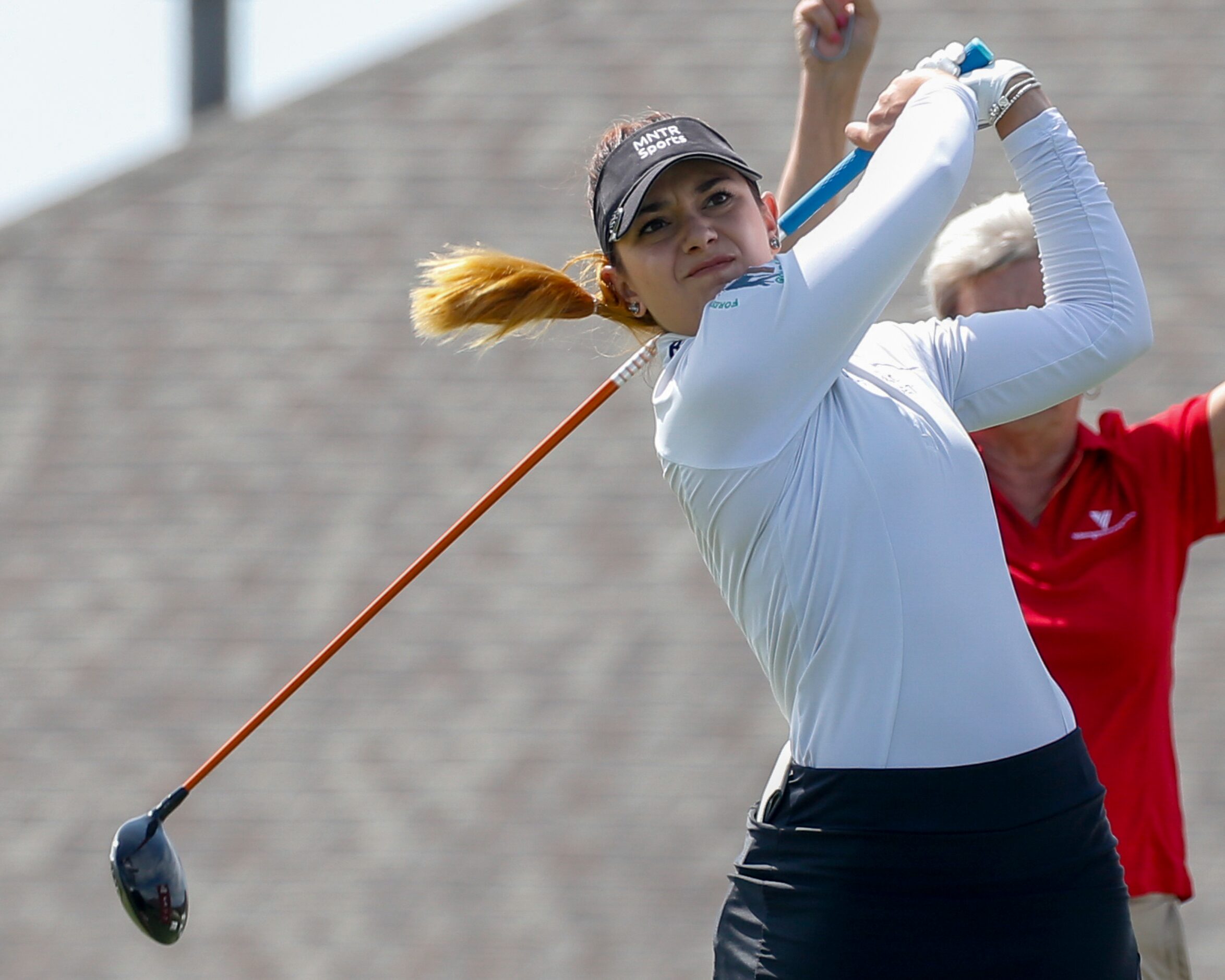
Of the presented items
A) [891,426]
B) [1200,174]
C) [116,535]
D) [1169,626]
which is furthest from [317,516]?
[891,426]

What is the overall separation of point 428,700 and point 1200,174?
10.6ft

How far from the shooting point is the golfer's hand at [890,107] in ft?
6.36

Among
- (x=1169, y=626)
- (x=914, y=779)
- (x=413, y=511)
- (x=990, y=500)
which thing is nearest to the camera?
(x=914, y=779)

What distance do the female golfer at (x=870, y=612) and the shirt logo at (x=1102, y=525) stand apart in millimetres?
612

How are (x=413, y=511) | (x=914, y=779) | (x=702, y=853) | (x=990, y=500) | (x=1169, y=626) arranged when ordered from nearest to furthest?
(x=914, y=779) → (x=990, y=500) → (x=1169, y=626) → (x=702, y=853) → (x=413, y=511)

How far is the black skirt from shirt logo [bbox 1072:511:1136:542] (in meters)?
0.70

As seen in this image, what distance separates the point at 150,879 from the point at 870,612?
1.31m

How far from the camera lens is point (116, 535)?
593 cm

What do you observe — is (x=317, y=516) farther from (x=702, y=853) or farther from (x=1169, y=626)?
(x=1169, y=626)

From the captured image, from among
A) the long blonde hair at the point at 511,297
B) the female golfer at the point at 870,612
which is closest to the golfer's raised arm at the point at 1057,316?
the female golfer at the point at 870,612

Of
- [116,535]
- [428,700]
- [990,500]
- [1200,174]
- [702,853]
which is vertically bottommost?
[702,853]

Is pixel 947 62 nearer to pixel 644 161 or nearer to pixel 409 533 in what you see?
pixel 644 161

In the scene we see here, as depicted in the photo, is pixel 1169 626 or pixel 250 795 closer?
pixel 1169 626

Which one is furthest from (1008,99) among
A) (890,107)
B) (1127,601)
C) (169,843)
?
(169,843)
